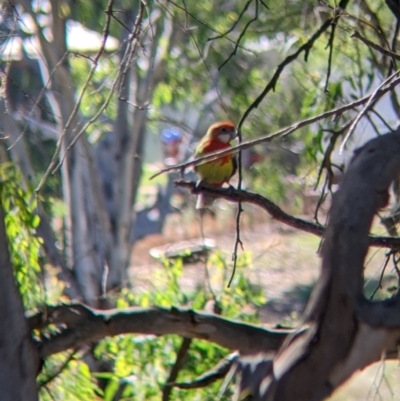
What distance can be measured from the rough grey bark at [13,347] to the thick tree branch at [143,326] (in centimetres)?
11

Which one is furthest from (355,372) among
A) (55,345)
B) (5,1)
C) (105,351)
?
(105,351)

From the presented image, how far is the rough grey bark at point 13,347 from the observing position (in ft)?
10.9

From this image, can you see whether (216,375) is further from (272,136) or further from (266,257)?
(266,257)

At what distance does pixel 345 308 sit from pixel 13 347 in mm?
1335

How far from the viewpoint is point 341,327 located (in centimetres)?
289

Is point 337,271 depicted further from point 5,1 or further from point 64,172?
point 64,172

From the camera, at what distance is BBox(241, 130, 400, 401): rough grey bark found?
2.85 m

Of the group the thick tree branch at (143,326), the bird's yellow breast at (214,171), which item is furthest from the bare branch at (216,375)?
the bird's yellow breast at (214,171)

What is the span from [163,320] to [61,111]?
3901mm

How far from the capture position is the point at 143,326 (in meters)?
3.47

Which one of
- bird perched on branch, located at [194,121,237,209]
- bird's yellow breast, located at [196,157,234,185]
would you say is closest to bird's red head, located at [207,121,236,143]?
bird perched on branch, located at [194,121,237,209]

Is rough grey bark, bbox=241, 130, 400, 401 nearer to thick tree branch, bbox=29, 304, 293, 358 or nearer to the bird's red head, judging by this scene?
thick tree branch, bbox=29, 304, 293, 358

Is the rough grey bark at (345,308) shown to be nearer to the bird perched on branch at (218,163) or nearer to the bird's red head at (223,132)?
the bird perched on branch at (218,163)

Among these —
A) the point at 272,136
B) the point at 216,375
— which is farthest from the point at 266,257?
the point at 272,136
